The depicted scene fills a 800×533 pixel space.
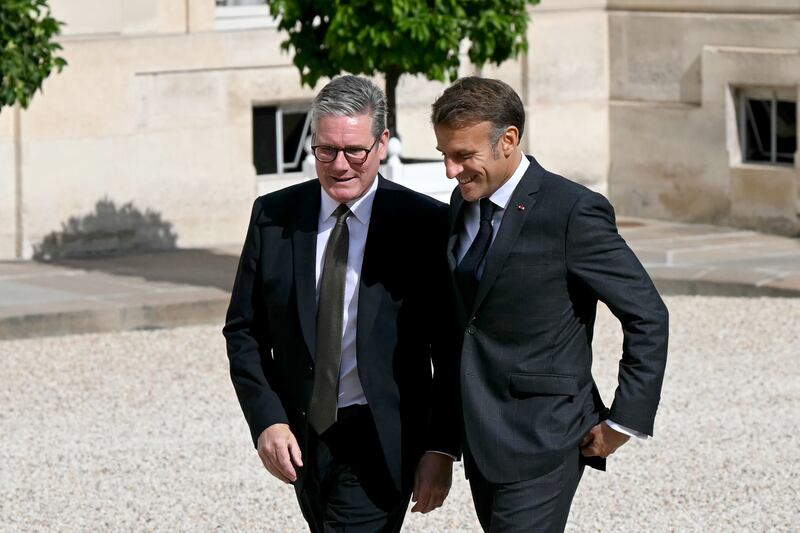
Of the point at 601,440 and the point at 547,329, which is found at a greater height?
the point at 547,329

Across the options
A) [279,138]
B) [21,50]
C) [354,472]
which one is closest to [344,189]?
[354,472]

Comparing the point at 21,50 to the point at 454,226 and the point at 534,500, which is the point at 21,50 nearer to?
the point at 454,226

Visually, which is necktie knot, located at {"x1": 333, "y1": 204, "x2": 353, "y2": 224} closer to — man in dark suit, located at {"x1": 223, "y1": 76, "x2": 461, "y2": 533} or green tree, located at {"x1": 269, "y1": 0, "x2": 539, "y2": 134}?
man in dark suit, located at {"x1": 223, "y1": 76, "x2": 461, "y2": 533}

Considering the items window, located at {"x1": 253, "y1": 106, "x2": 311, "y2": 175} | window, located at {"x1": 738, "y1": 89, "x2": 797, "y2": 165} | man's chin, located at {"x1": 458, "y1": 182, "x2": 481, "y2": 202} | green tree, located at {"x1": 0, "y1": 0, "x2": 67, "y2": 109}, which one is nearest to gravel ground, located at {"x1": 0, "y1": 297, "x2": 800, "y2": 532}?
green tree, located at {"x1": 0, "y1": 0, "x2": 67, "y2": 109}

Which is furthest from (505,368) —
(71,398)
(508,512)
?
(71,398)

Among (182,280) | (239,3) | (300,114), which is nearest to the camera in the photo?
(182,280)

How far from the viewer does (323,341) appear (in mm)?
3787

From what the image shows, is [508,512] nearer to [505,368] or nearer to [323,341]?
[505,368]

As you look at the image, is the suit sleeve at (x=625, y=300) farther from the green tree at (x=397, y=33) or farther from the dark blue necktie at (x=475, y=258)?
the green tree at (x=397, y=33)

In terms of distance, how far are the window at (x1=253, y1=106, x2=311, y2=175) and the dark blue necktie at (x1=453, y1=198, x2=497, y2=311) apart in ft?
31.3

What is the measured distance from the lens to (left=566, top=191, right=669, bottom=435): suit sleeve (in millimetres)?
3580

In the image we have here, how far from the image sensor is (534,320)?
11.8 feet

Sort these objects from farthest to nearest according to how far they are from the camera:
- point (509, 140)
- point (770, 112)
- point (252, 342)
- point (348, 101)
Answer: point (770, 112), point (252, 342), point (348, 101), point (509, 140)

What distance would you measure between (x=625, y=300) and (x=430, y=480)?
649 millimetres
